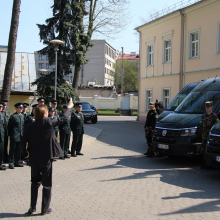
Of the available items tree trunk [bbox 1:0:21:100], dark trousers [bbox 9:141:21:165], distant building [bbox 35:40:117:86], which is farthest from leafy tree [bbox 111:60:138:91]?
dark trousers [bbox 9:141:21:165]

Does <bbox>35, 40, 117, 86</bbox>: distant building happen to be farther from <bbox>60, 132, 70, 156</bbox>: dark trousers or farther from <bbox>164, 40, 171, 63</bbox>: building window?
<bbox>60, 132, 70, 156</bbox>: dark trousers

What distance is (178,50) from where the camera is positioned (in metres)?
25.4

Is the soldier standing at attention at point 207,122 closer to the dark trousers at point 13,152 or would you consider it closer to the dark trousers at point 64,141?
the dark trousers at point 64,141

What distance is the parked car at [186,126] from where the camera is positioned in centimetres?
939

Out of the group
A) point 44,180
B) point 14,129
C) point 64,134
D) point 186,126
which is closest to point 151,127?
point 186,126

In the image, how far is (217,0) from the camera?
2159cm

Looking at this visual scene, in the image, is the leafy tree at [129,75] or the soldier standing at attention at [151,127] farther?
the leafy tree at [129,75]

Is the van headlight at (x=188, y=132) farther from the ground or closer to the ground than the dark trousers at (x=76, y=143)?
farther from the ground

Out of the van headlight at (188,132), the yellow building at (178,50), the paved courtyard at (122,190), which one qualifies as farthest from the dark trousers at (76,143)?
the yellow building at (178,50)

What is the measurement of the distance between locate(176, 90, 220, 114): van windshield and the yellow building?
11.5m

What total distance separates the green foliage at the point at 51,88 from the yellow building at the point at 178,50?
407 inches

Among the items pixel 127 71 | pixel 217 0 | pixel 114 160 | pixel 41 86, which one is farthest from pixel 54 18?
pixel 127 71

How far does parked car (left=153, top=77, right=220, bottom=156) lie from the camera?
30.8ft

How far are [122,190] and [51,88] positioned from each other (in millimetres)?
10264
